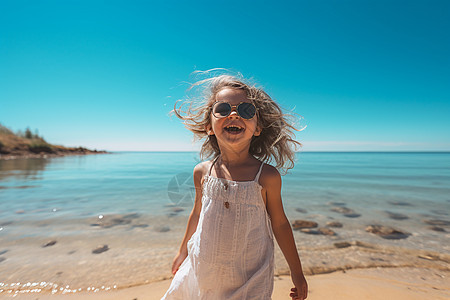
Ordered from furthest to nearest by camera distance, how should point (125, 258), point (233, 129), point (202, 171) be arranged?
point (125, 258) < point (202, 171) < point (233, 129)

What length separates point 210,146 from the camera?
2.19 meters

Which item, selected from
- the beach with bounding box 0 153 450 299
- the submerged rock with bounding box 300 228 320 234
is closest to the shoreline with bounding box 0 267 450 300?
the beach with bounding box 0 153 450 299

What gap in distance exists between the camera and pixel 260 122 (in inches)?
75.5

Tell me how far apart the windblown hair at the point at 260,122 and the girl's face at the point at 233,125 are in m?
0.11

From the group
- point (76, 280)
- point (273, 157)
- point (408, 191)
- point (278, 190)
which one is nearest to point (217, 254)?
point (278, 190)

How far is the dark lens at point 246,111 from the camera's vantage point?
5.38 ft

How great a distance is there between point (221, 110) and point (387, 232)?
14.4 feet

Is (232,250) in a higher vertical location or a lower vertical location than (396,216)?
higher

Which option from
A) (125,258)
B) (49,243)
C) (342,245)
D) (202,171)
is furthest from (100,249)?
(342,245)

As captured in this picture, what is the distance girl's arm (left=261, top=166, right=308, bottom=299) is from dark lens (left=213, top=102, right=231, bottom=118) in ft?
1.62

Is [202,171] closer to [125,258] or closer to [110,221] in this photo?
[125,258]

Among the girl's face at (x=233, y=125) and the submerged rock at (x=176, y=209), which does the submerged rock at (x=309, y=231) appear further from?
the girl's face at (x=233, y=125)

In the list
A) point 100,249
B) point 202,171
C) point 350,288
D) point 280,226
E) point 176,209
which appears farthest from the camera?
point 176,209

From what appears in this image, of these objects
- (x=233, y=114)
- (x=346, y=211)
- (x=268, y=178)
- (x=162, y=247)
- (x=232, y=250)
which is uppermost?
(x=233, y=114)
